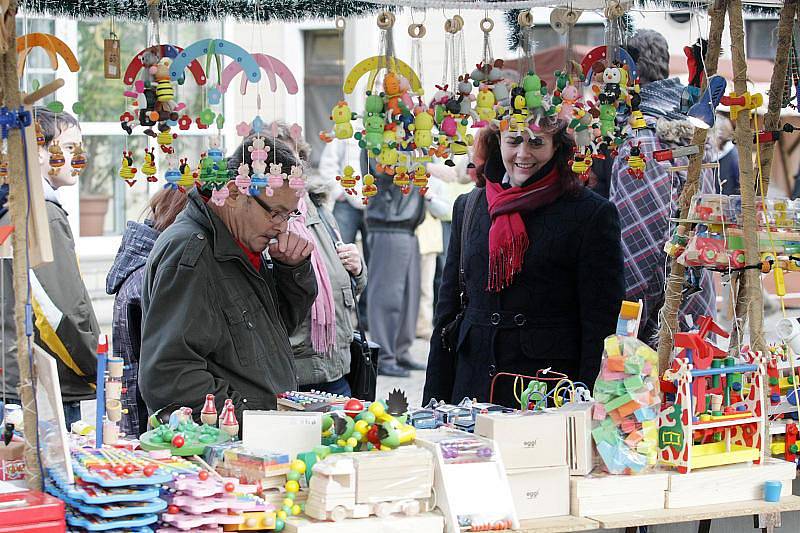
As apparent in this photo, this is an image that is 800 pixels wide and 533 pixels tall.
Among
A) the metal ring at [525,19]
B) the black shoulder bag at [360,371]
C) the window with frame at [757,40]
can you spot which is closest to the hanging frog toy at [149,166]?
the metal ring at [525,19]

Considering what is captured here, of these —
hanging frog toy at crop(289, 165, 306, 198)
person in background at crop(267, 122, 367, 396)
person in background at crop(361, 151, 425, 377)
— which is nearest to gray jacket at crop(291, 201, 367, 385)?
person in background at crop(267, 122, 367, 396)

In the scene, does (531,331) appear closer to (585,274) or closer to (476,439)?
(585,274)

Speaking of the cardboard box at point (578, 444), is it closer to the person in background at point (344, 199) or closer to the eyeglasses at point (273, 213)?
the eyeglasses at point (273, 213)

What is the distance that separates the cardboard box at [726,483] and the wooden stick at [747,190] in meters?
0.34

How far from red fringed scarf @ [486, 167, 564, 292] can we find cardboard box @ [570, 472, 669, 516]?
3.93 ft

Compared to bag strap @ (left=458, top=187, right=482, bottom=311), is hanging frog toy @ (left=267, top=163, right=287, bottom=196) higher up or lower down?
higher up

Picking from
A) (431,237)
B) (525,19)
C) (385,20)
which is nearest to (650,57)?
(525,19)

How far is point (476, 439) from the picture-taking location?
2.63 meters

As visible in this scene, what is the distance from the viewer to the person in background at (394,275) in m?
7.91

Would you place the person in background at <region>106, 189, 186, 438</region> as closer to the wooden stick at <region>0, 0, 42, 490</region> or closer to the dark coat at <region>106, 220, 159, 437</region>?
the dark coat at <region>106, 220, 159, 437</region>

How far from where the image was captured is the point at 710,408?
2855 millimetres

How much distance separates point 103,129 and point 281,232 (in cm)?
622

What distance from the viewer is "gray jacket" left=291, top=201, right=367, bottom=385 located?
4.13 meters

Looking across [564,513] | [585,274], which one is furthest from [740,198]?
[564,513]
